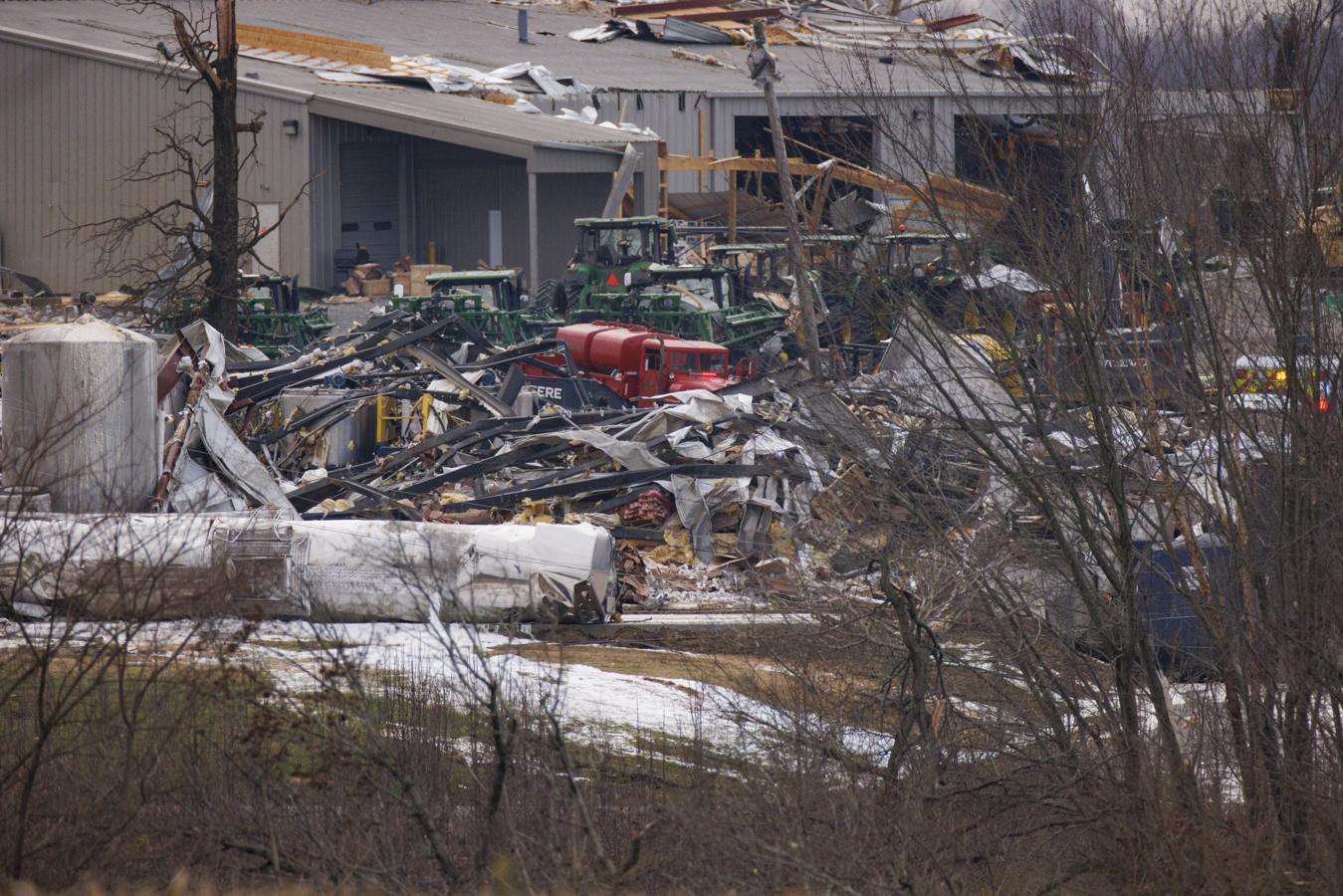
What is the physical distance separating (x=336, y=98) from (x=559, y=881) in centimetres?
2625

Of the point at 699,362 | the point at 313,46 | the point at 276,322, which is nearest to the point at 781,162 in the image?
the point at 699,362

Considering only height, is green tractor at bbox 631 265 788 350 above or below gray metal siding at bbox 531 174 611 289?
below

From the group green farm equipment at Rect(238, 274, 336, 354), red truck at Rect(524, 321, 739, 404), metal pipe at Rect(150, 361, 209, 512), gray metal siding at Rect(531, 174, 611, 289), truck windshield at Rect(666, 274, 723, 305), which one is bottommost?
metal pipe at Rect(150, 361, 209, 512)

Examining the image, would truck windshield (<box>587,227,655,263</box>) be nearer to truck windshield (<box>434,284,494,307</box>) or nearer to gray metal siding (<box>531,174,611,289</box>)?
truck windshield (<box>434,284,494,307</box>)

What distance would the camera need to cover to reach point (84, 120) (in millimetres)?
32375

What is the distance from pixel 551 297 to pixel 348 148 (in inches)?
285

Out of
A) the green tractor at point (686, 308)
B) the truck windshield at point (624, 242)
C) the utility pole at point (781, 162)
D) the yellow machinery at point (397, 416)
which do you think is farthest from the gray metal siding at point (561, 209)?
the yellow machinery at point (397, 416)

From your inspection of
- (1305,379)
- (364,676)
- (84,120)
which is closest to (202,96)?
(84,120)

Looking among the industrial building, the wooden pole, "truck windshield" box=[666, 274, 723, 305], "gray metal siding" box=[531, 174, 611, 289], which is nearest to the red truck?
"truck windshield" box=[666, 274, 723, 305]

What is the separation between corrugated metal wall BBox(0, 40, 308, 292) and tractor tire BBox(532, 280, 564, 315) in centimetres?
668

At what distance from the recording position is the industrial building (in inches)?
1188

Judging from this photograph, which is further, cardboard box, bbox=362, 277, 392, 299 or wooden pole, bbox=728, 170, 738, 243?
wooden pole, bbox=728, 170, 738, 243

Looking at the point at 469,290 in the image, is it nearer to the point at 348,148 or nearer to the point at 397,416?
the point at 348,148

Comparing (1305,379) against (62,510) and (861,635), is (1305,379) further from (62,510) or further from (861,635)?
(62,510)
